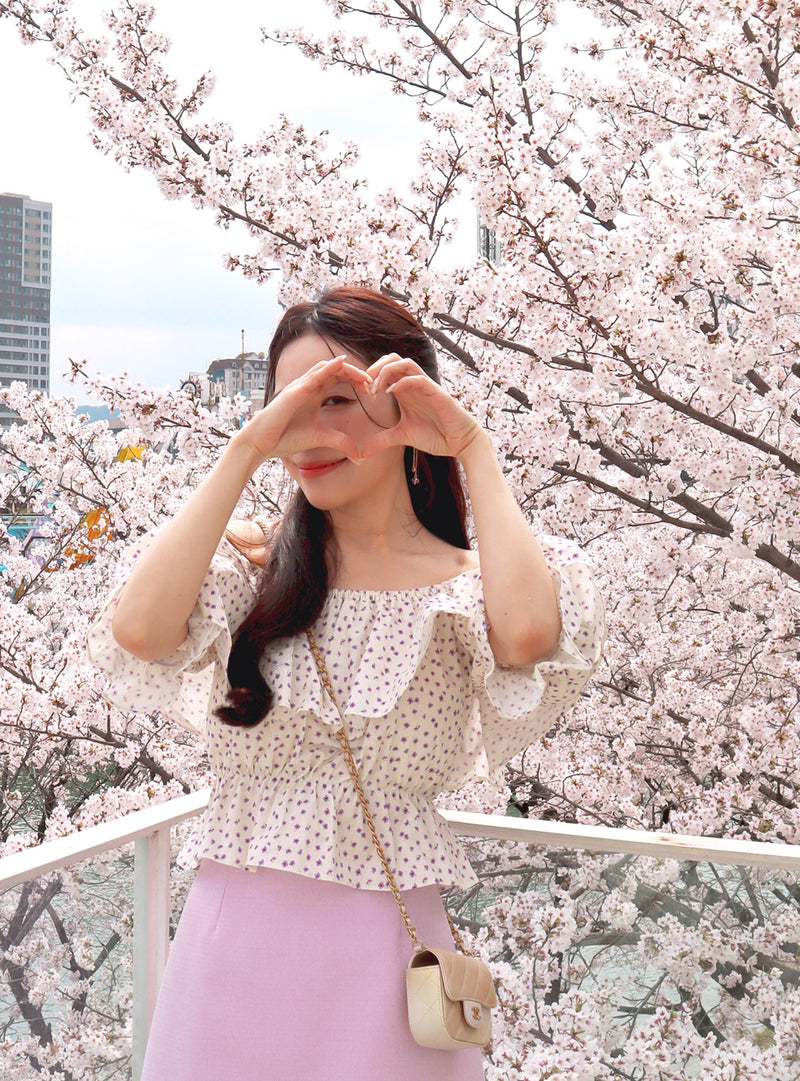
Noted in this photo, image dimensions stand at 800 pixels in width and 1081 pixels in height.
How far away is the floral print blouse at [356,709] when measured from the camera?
117 cm

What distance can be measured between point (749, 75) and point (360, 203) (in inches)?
60.3

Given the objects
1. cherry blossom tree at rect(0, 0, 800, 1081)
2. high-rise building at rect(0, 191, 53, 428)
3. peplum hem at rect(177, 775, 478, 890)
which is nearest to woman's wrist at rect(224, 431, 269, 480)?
peplum hem at rect(177, 775, 478, 890)

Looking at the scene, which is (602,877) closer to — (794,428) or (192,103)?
(794,428)

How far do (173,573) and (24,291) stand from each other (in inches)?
359

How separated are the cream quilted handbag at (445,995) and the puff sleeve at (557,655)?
228mm

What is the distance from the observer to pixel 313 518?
1392 millimetres

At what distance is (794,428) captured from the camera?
340 centimetres

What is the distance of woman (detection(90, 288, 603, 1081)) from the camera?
3.68 ft

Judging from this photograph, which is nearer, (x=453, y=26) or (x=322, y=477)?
(x=322, y=477)

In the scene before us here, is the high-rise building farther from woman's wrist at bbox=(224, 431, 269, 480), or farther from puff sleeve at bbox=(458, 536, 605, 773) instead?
Result: puff sleeve at bbox=(458, 536, 605, 773)

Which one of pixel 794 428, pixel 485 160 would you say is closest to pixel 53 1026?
pixel 485 160

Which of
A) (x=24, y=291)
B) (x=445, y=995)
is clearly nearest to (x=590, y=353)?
(x=445, y=995)

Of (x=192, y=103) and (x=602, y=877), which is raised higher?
(x=192, y=103)

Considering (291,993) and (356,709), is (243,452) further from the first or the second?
(291,993)
